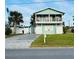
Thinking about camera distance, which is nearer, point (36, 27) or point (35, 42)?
point (36, 27)
